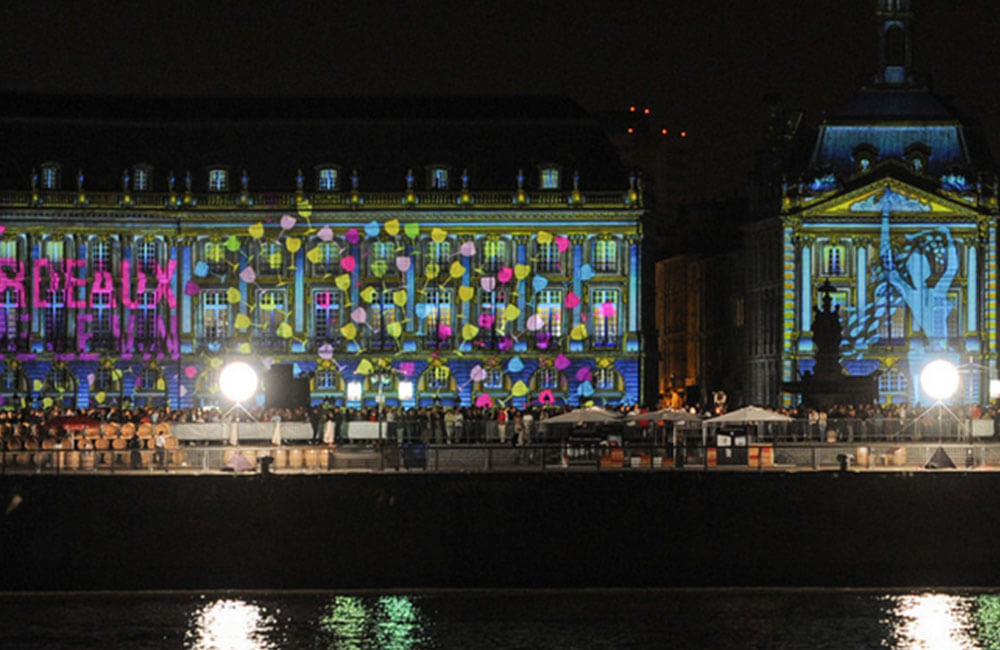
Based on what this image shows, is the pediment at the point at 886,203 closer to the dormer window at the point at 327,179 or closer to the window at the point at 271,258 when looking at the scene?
the dormer window at the point at 327,179

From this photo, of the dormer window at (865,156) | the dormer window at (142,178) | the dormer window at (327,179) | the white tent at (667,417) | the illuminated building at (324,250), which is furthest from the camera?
the dormer window at (327,179)

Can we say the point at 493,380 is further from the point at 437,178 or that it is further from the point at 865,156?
the point at 865,156

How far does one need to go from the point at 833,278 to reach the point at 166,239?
33.2 meters

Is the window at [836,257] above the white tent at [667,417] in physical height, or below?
above

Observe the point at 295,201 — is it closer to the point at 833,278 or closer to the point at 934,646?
the point at 833,278

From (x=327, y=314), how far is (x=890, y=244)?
1111 inches

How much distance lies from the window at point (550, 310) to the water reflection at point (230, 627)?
68744 mm

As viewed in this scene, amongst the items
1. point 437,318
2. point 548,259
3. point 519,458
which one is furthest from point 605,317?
point 519,458

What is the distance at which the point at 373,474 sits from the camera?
8400 cm

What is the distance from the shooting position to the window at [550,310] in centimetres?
15038

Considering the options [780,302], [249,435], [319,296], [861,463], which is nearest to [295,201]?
[319,296]

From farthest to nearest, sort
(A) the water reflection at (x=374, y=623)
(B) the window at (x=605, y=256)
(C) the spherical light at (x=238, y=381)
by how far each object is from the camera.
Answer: (B) the window at (x=605, y=256) → (C) the spherical light at (x=238, y=381) → (A) the water reflection at (x=374, y=623)

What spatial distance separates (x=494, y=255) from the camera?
151 metres

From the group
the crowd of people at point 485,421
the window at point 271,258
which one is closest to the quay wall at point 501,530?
the crowd of people at point 485,421
